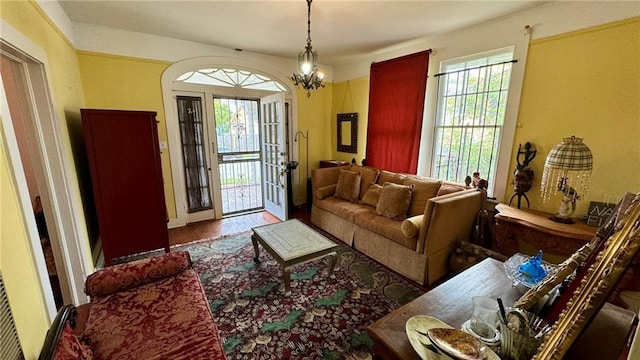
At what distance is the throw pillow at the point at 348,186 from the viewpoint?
3531 millimetres

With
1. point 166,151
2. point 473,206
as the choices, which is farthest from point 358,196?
point 166,151

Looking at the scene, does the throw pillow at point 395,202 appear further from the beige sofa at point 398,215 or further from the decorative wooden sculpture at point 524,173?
the decorative wooden sculpture at point 524,173

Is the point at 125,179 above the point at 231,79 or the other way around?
the other way around

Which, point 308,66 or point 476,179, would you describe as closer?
point 308,66

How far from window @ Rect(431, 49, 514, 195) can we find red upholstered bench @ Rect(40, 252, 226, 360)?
309cm

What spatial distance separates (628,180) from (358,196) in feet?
8.10

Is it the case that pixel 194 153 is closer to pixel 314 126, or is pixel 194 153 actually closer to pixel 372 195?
pixel 314 126

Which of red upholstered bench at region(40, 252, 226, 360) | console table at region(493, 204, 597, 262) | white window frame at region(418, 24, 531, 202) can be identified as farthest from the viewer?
white window frame at region(418, 24, 531, 202)

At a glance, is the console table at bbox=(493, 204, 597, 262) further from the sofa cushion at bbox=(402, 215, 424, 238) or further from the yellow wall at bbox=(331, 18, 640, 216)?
the sofa cushion at bbox=(402, 215, 424, 238)

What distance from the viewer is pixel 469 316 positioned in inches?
44.3

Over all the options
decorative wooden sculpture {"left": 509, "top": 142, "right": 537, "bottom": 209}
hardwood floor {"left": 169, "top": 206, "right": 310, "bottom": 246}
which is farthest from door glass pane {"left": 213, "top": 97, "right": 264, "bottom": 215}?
decorative wooden sculpture {"left": 509, "top": 142, "right": 537, "bottom": 209}

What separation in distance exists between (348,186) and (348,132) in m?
1.38

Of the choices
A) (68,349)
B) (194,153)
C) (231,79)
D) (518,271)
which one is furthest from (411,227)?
(231,79)

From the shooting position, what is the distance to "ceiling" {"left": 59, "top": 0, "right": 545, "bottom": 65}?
7.66ft
